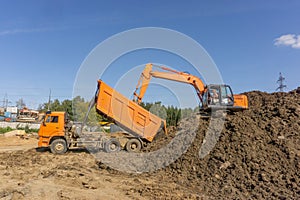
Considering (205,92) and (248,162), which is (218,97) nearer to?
(205,92)

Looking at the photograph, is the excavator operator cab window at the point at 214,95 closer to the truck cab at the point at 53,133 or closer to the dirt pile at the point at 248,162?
the dirt pile at the point at 248,162

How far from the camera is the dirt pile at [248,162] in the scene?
18.4 feet

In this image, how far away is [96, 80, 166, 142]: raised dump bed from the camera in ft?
35.0

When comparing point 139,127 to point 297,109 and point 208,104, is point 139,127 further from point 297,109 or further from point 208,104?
point 297,109

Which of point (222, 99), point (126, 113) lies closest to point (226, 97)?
point (222, 99)

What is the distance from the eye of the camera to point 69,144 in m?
11.0

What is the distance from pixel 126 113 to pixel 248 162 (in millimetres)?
5974

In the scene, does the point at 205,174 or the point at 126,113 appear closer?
the point at 205,174

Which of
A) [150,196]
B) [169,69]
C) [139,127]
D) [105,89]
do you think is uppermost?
[169,69]

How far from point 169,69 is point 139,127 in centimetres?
335

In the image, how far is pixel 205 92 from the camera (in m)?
11.6

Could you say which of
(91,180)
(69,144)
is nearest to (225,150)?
(91,180)

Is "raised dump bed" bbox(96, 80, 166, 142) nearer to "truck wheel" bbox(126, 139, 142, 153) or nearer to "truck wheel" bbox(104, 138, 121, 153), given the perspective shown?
"truck wheel" bbox(126, 139, 142, 153)

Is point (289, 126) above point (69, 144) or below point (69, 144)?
above
